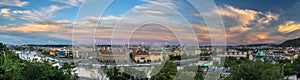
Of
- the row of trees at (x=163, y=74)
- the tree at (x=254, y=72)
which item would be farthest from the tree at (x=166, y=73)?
the tree at (x=254, y=72)

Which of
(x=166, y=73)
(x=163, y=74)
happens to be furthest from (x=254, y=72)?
(x=166, y=73)

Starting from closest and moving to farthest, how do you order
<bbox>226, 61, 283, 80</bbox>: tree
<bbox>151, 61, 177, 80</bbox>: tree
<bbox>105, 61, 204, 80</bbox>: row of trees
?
<bbox>226, 61, 283, 80</bbox>: tree
<bbox>105, 61, 204, 80</bbox>: row of trees
<bbox>151, 61, 177, 80</bbox>: tree

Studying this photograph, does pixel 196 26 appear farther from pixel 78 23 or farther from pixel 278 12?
pixel 278 12

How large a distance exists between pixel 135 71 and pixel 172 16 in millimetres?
3556

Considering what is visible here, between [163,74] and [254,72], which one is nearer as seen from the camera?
[254,72]

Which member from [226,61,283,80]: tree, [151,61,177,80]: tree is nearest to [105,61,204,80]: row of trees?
[151,61,177,80]: tree

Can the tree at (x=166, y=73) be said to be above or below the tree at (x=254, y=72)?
below

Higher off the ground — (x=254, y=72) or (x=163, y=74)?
(x=254, y=72)

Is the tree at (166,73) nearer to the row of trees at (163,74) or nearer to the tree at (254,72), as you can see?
the row of trees at (163,74)

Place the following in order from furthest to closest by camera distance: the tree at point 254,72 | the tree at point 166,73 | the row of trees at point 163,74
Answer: the tree at point 166,73
the row of trees at point 163,74
the tree at point 254,72

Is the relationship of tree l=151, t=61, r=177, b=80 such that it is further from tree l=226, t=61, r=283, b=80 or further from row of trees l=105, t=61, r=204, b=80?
tree l=226, t=61, r=283, b=80

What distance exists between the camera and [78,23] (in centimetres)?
431

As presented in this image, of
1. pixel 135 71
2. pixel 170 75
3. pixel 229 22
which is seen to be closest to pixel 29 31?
pixel 135 71

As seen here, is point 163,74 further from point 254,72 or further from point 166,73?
point 254,72
